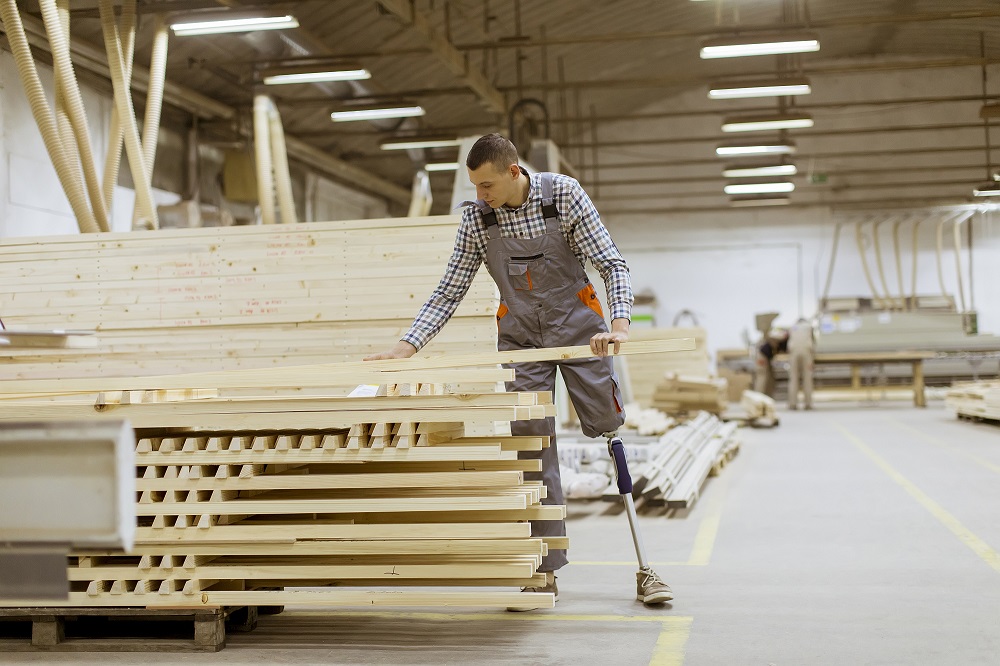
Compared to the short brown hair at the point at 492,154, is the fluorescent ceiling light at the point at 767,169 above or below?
above

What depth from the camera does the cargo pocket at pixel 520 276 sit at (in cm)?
415

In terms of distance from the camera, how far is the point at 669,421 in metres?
11.3

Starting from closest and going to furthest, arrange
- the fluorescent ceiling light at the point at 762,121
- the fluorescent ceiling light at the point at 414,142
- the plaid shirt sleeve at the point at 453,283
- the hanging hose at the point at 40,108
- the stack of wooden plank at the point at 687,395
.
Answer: the plaid shirt sleeve at the point at 453,283 < the hanging hose at the point at 40,108 < the stack of wooden plank at the point at 687,395 < the fluorescent ceiling light at the point at 762,121 < the fluorescent ceiling light at the point at 414,142

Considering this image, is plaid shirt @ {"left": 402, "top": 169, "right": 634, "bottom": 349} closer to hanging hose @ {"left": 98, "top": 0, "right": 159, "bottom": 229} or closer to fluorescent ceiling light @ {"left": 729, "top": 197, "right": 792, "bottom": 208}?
hanging hose @ {"left": 98, "top": 0, "right": 159, "bottom": 229}

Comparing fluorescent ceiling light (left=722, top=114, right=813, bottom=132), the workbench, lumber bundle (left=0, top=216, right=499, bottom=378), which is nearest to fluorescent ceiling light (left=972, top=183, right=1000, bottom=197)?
the workbench

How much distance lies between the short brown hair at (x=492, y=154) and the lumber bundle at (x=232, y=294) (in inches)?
105

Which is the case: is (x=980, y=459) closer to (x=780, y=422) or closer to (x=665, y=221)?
(x=780, y=422)

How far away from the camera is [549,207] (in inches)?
163

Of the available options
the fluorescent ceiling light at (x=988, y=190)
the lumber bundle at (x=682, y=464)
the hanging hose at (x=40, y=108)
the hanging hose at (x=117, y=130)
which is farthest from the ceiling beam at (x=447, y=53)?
the fluorescent ceiling light at (x=988, y=190)

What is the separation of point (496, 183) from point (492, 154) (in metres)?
0.12

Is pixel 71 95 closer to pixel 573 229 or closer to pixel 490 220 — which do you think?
pixel 490 220

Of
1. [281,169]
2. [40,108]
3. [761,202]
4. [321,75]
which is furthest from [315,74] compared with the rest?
[761,202]

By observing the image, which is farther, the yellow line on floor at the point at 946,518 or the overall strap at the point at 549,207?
the yellow line on floor at the point at 946,518

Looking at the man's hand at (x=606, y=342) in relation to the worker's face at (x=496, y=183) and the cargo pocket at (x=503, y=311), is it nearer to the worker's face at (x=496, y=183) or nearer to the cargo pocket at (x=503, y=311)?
the cargo pocket at (x=503, y=311)
